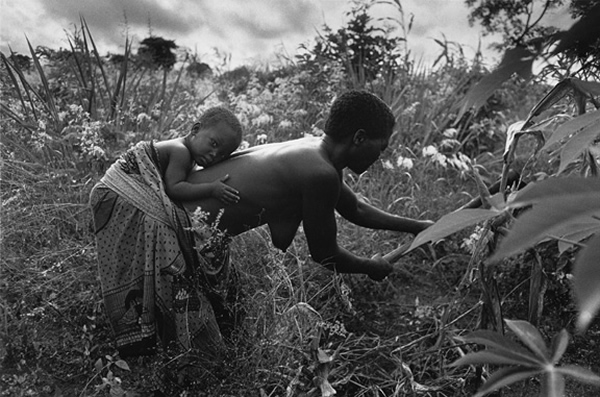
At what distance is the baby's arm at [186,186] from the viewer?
2223mm

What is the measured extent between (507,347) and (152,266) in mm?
1652

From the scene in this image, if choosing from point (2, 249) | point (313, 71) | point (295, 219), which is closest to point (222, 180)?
point (295, 219)

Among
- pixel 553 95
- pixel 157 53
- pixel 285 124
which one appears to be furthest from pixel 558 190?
pixel 157 53

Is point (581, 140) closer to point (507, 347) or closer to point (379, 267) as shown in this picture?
point (507, 347)

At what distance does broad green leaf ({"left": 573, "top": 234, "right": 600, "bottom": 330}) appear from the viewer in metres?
0.42

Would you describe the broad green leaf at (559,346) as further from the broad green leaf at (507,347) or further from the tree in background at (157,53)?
the tree in background at (157,53)

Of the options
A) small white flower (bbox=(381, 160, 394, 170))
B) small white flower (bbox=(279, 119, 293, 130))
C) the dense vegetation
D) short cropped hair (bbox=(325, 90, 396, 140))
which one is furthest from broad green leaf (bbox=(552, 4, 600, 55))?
small white flower (bbox=(279, 119, 293, 130))

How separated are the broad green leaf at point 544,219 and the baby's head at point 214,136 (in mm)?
1822

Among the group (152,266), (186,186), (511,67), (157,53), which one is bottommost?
(152,266)

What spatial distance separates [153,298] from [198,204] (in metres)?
0.35

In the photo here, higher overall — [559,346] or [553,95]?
[553,95]

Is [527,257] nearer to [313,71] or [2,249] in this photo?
[2,249]

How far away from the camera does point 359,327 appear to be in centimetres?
285

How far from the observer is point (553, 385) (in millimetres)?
749
